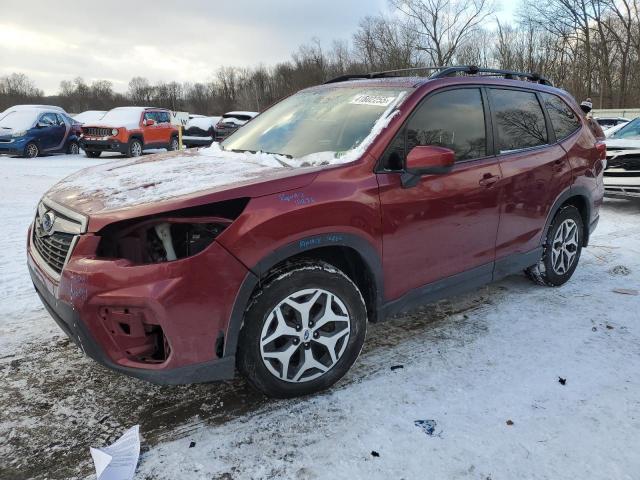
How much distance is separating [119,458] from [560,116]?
4251 millimetres

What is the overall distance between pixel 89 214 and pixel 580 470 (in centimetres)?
256

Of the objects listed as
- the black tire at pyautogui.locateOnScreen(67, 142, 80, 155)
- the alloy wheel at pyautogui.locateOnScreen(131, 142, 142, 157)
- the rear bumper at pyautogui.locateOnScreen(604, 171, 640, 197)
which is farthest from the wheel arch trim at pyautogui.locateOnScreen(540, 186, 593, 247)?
the black tire at pyautogui.locateOnScreen(67, 142, 80, 155)

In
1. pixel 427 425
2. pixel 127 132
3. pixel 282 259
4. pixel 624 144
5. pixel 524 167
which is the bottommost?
pixel 427 425

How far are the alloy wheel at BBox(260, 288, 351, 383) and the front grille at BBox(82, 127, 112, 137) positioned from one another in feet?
53.4

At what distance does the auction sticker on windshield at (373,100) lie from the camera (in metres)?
3.28

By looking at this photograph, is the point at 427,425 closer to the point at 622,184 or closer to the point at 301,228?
the point at 301,228

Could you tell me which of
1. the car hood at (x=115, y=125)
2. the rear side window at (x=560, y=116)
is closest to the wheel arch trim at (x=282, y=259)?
the rear side window at (x=560, y=116)

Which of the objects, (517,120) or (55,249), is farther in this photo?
(517,120)

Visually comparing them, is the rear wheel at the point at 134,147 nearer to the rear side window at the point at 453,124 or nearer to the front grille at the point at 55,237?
the front grille at the point at 55,237

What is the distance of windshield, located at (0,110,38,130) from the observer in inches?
651

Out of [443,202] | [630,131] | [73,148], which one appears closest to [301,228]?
[443,202]

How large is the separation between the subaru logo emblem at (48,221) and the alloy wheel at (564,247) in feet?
12.5

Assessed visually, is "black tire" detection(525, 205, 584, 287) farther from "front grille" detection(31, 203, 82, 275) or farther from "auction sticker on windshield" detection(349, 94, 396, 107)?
"front grille" detection(31, 203, 82, 275)

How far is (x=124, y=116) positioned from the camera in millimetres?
17672
